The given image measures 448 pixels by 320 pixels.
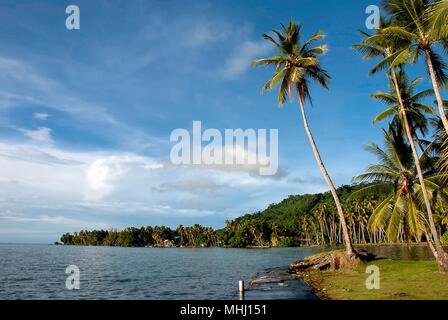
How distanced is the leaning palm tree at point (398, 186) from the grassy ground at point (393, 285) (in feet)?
10.8

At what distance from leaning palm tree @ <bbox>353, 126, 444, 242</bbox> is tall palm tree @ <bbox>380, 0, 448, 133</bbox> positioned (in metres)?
8.40

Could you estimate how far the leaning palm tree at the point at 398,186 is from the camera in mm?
32125

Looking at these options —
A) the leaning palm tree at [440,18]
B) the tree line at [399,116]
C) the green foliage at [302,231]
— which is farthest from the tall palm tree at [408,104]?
the green foliage at [302,231]

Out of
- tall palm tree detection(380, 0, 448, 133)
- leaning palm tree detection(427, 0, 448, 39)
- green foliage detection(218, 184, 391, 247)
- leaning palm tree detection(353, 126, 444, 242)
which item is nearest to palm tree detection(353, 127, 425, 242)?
leaning palm tree detection(353, 126, 444, 242)

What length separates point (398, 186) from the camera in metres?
33.3

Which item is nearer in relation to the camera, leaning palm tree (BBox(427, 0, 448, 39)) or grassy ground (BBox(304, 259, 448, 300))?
leaning palm tree (BBox(427, 0, 448, 39))

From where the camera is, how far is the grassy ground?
61.3 ft

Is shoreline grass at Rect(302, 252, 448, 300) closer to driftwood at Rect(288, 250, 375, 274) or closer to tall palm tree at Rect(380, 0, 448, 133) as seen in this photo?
driftwood at Rect(288, 250, 375, 274)

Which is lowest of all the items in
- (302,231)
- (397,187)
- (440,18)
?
(302,231)

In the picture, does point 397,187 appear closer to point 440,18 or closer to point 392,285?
point 392,285

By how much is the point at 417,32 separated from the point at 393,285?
15.6 meters

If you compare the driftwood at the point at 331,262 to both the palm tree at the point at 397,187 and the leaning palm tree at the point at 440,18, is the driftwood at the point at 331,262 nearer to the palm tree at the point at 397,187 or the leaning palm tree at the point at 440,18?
the palm tree at the point at 397,187

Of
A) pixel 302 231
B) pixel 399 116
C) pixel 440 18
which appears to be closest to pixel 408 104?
pixel 399 116

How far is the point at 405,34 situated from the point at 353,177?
13984 millimetres
